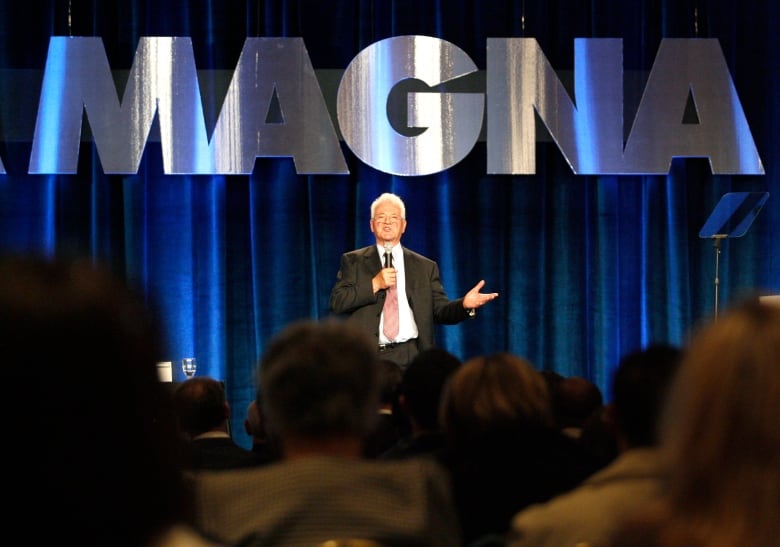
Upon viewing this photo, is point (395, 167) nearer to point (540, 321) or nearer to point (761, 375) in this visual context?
point (540, 321)

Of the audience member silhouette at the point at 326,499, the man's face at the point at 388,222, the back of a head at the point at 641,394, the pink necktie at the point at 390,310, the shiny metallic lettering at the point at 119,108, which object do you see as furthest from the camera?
the shiny metallic lettering at the point at 119,108

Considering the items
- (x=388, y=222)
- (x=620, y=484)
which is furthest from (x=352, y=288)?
(x=620, y=484)

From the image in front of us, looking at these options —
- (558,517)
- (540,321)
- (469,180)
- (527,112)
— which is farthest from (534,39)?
(558,517)

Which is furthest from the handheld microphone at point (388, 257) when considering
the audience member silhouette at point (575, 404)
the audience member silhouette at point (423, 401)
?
the audience member silhouette at point (423, 401)

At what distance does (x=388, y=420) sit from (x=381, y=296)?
240cm

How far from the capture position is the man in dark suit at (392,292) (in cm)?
531

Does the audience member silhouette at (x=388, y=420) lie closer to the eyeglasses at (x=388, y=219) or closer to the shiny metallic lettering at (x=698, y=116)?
the eyeglasses at (x=388, y=219)

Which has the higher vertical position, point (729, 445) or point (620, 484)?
point (729, 445)

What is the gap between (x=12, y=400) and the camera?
54 cm

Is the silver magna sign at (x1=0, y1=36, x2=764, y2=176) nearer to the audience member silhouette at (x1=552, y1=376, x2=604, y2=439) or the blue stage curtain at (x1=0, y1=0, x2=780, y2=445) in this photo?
the blue stage curtain at (x1=0, y1=0, x2=780, y2=445)

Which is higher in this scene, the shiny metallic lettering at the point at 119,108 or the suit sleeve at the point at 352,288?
the shiny metallic lettering at the point at 119,108

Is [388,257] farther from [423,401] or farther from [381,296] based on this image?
[423,401]

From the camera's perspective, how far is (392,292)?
18.1 feet

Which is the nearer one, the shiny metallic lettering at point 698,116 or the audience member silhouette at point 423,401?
the audience member silhouette at point 423,401
